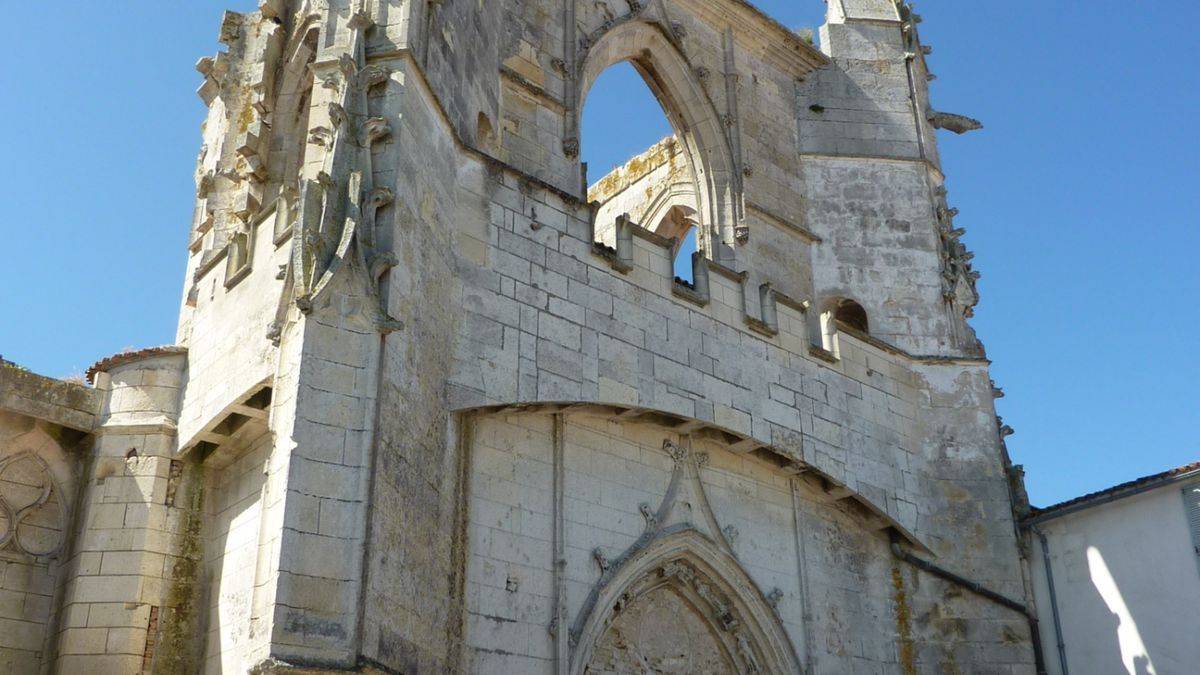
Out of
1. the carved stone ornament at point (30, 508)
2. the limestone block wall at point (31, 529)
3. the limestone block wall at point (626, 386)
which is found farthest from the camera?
the carved stone ornament at point (30, 508)

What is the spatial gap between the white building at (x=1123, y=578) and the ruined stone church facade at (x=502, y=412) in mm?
431

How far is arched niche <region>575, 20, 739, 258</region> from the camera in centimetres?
1421

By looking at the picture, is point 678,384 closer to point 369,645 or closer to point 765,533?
point 765,533

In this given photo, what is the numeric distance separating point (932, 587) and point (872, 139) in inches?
223

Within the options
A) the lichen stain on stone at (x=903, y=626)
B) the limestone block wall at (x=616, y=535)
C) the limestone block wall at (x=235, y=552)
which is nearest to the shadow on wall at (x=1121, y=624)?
the lichen stain on stone at (x=903, y=626)

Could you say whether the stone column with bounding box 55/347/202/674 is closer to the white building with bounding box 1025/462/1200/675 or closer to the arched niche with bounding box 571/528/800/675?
the arched niche with bounding box 571/528/800/675

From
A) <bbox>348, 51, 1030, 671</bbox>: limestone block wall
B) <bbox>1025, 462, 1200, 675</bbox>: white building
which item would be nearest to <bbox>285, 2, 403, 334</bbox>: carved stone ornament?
<bbox>348, 51, 1030, 671</bbox>: limestone block wall

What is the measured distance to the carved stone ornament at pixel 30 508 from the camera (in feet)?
29.4

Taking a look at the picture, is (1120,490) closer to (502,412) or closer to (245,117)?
(502,412)

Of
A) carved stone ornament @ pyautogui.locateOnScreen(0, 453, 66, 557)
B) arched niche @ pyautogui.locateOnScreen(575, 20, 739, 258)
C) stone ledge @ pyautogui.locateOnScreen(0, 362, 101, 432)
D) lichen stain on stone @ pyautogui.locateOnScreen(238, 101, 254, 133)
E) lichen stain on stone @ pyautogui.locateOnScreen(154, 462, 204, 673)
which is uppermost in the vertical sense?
arched niche @ pyautogui.locateOnScreen(575, 20, 739, 258)

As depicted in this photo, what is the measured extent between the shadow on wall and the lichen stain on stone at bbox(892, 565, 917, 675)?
1.72m

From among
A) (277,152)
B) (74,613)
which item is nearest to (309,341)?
(74,613)

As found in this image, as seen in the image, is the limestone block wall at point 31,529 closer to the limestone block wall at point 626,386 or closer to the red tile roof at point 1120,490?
the limestone block wall at point 626,386

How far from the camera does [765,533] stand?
11344mm
